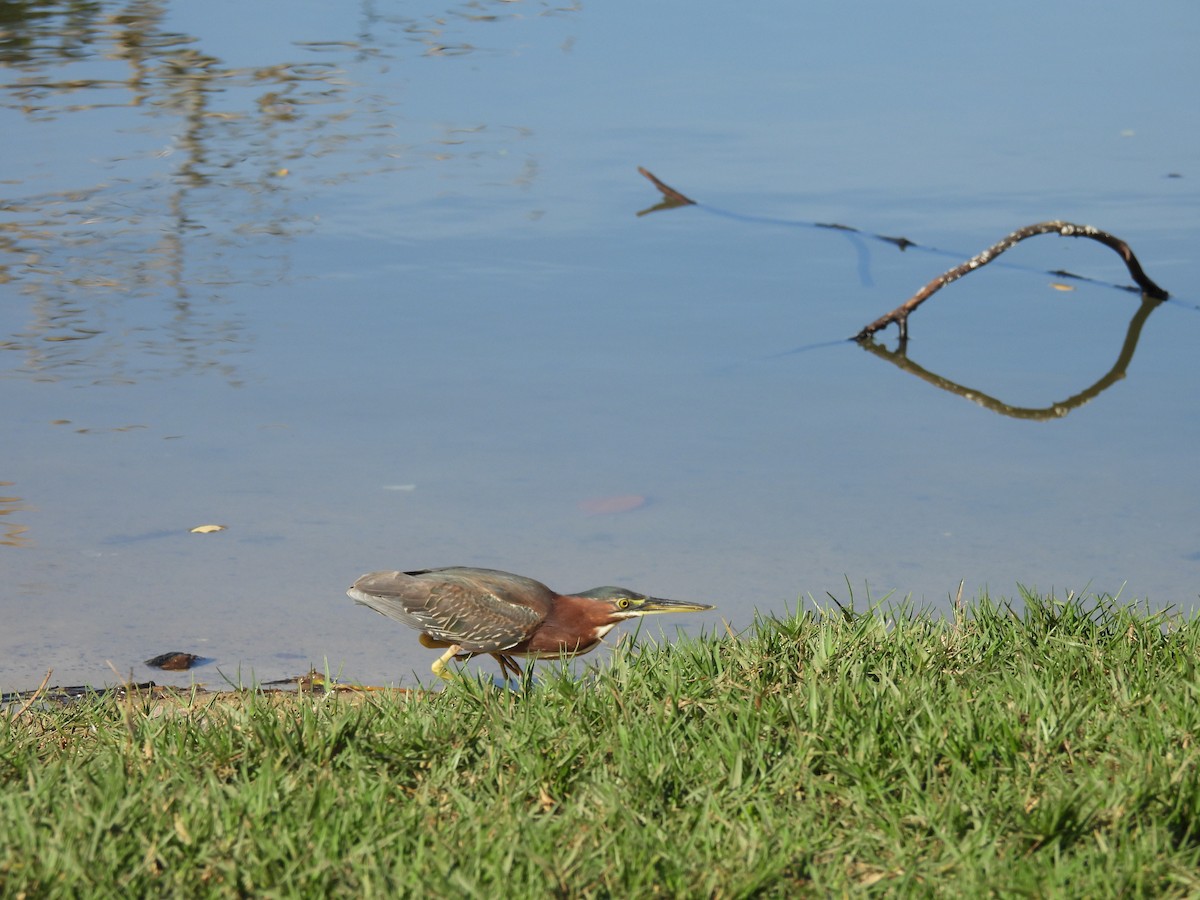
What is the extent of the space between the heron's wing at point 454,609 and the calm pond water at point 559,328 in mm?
336

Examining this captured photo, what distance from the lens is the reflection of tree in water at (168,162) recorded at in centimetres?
788

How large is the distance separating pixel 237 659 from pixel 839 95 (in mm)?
8573

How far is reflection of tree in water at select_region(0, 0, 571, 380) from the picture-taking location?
310 inches

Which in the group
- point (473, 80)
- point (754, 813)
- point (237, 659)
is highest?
point (473, 80)

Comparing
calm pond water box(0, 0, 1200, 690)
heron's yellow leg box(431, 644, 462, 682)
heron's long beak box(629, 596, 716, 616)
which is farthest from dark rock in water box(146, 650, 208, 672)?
heron's long beak box(629, 596, 716, 616)

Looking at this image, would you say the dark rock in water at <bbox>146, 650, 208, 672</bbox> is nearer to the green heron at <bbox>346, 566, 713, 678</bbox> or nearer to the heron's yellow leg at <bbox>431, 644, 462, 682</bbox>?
the green heron at <bbox>346, 566, 713, 678</bbox>

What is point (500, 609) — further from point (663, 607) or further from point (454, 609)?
point (663, 607)

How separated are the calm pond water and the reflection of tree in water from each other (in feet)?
→ 0.13

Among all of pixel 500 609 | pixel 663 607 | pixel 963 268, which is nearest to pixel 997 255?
pixel 963 268

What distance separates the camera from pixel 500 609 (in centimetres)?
463

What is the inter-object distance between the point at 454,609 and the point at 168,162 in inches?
266

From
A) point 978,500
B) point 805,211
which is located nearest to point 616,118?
point 805,211

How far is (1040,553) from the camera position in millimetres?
5746

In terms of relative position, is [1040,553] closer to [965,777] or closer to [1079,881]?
[965,777]
